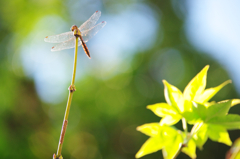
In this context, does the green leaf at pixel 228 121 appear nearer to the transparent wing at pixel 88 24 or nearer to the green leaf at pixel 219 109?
the green leaf at pixel 219 109

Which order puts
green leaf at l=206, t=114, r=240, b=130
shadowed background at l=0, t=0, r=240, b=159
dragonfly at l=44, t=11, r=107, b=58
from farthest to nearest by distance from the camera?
1. shadowed background at l=0, t=0, r=240, b=159
2. dragonfly at l=44, t=11, r=107, b=58
3. green leaf at l=206, t=114, r=240, b=130

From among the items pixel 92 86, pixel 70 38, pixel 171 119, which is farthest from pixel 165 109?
pixel 92 86

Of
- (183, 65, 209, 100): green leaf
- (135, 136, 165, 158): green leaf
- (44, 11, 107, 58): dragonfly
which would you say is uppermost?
(44, 11, 107, 58): dragonfly

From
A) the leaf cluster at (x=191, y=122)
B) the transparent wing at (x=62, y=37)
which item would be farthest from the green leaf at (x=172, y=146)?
the transparent wing at (x=62, y=37)

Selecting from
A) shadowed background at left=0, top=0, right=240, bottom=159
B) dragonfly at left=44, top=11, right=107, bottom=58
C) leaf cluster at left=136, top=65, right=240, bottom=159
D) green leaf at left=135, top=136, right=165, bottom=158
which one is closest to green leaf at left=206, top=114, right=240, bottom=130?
leaf cluster at left=136, top=65, right=240, bottom=159

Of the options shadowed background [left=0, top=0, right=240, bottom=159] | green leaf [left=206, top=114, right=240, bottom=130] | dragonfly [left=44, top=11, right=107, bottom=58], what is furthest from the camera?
shadowed background [left=0, top=0, right=240, bottom=159]

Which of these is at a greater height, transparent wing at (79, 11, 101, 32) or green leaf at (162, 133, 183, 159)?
transparent wing at (79, 11, 101, 32)

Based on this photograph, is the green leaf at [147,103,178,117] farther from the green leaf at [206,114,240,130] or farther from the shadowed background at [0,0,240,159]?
the shadowed background at [0,0,240,159]
